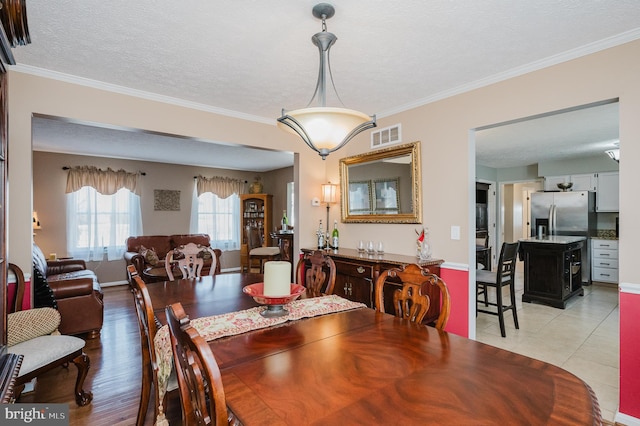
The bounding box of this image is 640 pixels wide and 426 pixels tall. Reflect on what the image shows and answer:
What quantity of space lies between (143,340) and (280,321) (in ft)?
2.96

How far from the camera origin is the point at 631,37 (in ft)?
6.79

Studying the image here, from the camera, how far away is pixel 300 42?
2.16 m

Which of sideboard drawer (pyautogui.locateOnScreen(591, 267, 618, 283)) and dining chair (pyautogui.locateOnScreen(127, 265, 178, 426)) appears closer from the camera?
dining chair (pyautogui.locateOnScreen(127, 265, 178, 426))

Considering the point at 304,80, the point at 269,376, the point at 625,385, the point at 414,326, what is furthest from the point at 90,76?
the point at 625,385

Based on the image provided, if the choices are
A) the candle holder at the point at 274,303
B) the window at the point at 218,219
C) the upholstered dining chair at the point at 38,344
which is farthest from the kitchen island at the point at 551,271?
the window at the point at 218,219

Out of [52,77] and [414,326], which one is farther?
[52,77]

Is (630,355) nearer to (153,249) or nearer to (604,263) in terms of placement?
(604,263)

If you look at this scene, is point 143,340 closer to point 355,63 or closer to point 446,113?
point 355,63

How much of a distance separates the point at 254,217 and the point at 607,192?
7.19 metres

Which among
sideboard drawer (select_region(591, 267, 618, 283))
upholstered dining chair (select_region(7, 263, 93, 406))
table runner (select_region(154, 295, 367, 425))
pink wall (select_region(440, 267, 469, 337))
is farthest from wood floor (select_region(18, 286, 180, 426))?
sideboard drawer (select_region(591, 267, 618, 283))

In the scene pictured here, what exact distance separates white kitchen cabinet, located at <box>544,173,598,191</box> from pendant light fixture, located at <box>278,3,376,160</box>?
662cm

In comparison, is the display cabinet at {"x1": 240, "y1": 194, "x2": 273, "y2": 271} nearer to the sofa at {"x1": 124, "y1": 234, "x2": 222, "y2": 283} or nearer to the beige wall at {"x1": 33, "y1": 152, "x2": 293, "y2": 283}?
the beige wall at {"x1": 33, "y1": 152, "x2": 293, "y2": 283}

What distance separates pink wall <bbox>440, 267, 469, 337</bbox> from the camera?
2938mm

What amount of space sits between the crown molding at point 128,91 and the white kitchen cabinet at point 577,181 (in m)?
6.13
